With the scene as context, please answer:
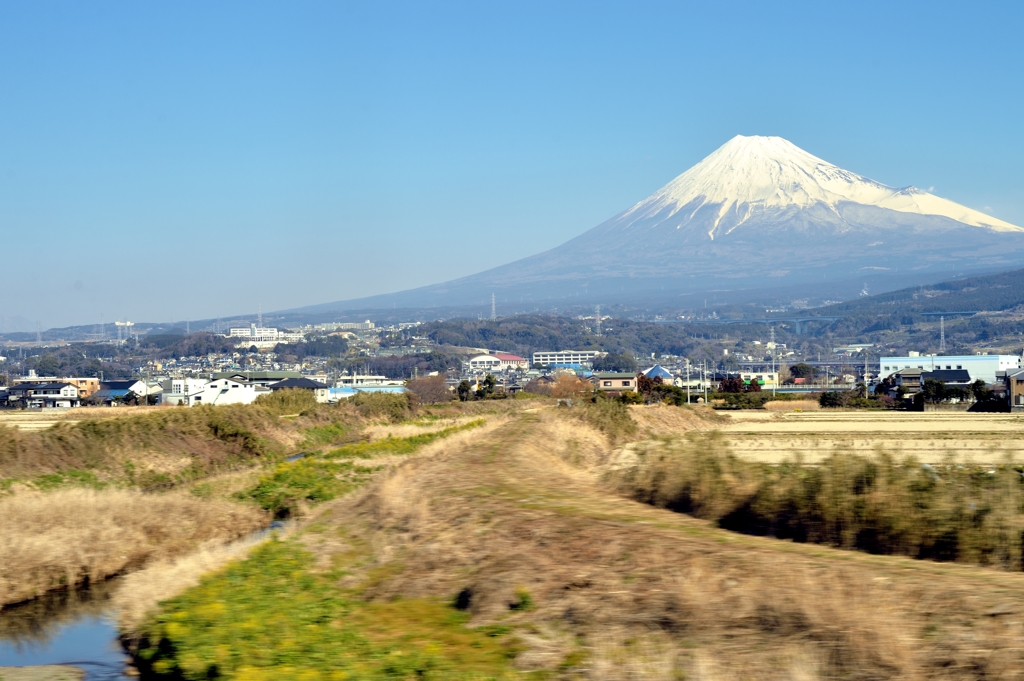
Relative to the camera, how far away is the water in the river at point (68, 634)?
899cm

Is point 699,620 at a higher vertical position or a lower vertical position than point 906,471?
lower

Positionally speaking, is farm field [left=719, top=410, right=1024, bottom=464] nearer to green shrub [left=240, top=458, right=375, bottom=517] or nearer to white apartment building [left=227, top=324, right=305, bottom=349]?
green shrub [left=240, top=458, right=375, bottom=517]

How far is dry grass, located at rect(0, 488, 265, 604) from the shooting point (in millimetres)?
11617

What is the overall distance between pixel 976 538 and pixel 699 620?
2561 millimetres

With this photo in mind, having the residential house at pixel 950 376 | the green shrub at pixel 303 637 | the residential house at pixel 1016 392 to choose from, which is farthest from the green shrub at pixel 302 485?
the residential house at pixel 950 376

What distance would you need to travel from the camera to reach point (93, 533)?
12.6 m

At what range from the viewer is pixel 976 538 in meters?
8.27

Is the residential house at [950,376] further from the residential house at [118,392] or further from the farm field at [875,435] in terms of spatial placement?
the residential house at [118,392]

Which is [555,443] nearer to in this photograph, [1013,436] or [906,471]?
[906,471]

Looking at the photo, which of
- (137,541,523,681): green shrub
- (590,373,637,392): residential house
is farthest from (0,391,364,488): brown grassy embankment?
(590,373,637,392): residential house

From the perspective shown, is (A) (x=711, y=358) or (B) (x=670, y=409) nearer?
(B) (x=670, y=409)

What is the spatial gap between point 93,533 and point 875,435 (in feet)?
68.6

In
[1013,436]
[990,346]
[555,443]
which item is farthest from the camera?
[990,346]

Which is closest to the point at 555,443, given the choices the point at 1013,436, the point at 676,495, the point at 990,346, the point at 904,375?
the point at 676,495
